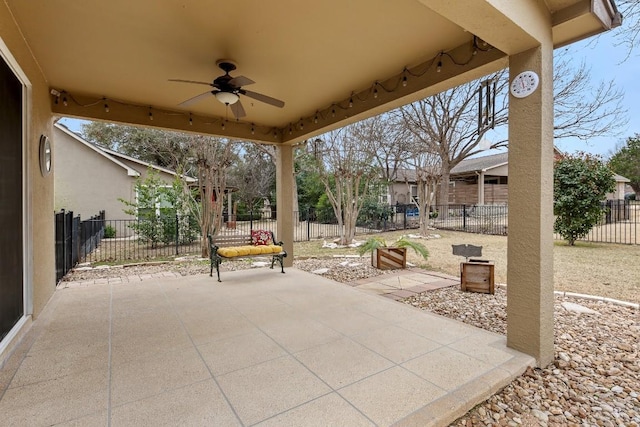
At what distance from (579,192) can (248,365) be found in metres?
9.68

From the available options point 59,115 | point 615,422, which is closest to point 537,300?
point 615,422

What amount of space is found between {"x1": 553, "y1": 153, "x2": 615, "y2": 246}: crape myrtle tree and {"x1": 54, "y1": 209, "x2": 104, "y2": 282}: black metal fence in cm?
1076

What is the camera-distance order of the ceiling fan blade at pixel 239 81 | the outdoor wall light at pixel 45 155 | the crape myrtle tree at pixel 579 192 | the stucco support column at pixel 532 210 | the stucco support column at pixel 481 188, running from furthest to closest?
1. the stucco support column at pixel 481 188
2. the crape myrtle tree at pixel 579 192
3. the outdoor wall light at pixel 45 155
4. the ceiling fan blade at pixel 239 81
5. the stucco support column at pixel 532 210

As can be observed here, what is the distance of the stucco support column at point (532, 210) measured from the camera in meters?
2.50

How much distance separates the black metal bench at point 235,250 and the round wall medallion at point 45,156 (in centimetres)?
250

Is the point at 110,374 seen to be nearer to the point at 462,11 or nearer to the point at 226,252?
the point at 226,252

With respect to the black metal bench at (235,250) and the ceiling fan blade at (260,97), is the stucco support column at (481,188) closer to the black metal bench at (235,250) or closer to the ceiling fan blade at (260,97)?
the black metal bench at (235,250)

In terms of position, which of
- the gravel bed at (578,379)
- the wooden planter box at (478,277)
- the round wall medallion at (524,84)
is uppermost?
the round wall medallion at (524,84)

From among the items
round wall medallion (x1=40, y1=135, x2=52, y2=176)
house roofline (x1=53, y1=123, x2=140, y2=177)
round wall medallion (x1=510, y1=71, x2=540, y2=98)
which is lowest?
round wall medallion (x1=40, y1=135, x2=52, y2=176)

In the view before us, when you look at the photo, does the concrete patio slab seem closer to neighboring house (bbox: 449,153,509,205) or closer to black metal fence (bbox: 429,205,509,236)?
black metal fence (bbox: 429,205,509,236)

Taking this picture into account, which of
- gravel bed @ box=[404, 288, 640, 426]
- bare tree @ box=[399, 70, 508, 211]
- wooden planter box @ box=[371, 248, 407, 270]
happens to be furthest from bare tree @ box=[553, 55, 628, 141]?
gravel bed @ box=[404, 288, 640, 426]

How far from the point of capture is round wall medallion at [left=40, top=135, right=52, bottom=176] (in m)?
3.65

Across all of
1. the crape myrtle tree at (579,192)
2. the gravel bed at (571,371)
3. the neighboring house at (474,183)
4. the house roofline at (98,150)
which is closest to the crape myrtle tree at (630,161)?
the neighboring house at (474,183)

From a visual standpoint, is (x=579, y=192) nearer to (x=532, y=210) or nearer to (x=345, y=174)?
(x=345, y=174)
